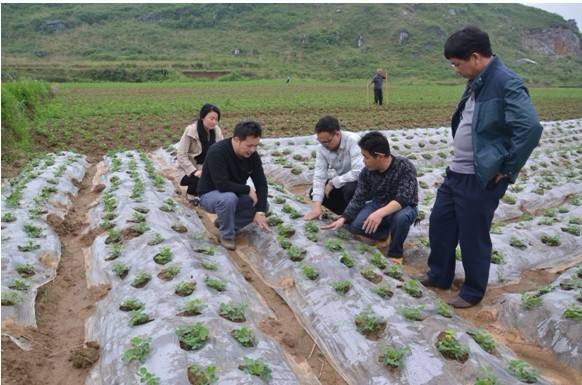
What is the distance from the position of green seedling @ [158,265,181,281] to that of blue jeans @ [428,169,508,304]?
258 cm

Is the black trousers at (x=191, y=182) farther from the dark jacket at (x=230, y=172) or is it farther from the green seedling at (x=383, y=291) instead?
the green seedling at (x=383, y=291)

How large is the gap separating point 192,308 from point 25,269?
217cm

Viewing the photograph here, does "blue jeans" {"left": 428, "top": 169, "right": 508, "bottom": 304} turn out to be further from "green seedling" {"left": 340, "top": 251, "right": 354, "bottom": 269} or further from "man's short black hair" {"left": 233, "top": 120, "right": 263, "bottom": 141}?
"man's short black hair" {"left": 233, "top": 120, "right": 263, "bottom": 141}

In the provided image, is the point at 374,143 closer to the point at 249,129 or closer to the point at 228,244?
the point at 249,129

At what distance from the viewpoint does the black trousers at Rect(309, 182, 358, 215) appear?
624cm

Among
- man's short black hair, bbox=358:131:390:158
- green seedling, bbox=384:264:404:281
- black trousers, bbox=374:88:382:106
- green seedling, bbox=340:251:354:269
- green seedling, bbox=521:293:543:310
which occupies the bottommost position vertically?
black trousers, bbox=374:88:382:106

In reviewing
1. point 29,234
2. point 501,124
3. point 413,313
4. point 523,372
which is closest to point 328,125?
point 501,124

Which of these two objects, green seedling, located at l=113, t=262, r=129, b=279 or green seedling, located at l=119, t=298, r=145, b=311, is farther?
green seedling, located at l=113, t=262, r=129, b=279

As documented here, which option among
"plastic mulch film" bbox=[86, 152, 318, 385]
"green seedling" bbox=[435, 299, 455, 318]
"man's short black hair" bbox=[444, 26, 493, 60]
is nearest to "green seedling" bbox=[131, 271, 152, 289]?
"plastic mulch film" bbox=[86, 152, 318, 385]

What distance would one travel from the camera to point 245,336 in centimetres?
368

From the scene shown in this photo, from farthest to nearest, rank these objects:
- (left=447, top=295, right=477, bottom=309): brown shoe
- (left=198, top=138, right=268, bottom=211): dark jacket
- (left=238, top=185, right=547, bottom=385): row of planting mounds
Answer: (left=198, top=138, right=268, bottom=211): dark jacket, (left=447, top=295, right=477, bottom=309): brown shoe, (left=238, top=185, right=547, bottom=385): row of planting mounds

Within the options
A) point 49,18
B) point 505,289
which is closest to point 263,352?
point 505,289

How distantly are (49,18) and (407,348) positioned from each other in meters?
97.7

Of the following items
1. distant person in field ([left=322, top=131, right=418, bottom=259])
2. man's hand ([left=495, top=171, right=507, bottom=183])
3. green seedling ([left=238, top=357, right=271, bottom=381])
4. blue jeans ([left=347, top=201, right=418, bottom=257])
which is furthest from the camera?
blue jeans ([left=347, top=201, right=418, bottom=257])
